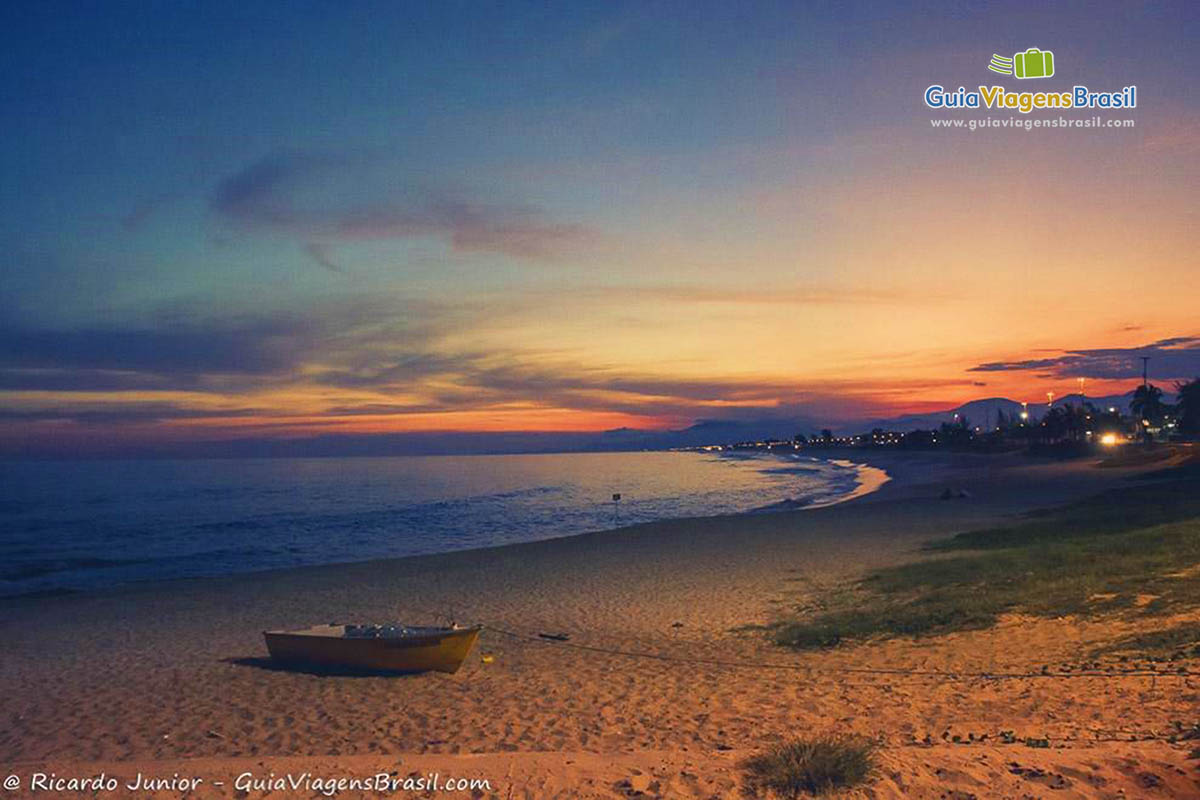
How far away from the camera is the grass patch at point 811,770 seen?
6.96 meters

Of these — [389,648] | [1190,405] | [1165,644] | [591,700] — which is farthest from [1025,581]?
[1190,405]

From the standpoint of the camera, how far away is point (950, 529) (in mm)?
30812

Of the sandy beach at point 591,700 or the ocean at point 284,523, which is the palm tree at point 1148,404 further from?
the sandy beach at point 591,700

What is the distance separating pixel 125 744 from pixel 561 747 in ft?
20.4

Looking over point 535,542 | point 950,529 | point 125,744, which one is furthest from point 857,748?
point 535,542

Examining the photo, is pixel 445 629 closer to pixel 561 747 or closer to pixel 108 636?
pixel 561 747

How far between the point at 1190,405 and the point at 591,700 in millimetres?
135410

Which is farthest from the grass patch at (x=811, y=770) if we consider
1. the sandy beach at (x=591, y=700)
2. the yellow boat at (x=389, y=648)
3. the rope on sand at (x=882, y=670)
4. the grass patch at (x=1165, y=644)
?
the yellow boat at (x=389, y=648)

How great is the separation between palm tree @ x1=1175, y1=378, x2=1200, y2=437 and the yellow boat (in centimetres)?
13350

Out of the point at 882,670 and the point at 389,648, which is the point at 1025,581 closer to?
the point at 882,670

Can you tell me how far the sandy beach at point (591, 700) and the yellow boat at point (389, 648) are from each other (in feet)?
1.13

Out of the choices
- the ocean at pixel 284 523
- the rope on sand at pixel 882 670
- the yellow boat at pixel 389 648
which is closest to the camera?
the rope on sand at pixel 882 670

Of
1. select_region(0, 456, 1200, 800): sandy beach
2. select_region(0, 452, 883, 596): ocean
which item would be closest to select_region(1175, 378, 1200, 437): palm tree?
select_region(0, 452, 883, 596): ocean

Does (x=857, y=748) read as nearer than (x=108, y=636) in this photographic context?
Yes
